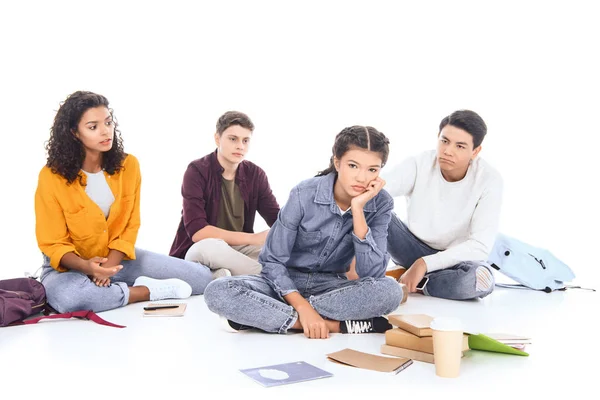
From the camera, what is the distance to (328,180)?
9.25 feet

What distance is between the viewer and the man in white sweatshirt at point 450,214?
3.46 m

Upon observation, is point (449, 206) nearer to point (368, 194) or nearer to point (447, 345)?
point (368, 194)

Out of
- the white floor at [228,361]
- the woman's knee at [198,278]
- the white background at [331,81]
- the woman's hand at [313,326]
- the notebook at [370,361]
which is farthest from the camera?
the white background at [331,81]

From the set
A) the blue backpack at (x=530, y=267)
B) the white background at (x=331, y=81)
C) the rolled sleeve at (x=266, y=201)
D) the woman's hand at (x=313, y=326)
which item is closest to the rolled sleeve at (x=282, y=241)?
the woman's hand at (x=313, y=326)

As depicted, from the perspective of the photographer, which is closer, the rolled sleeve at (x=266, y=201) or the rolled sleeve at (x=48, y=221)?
the rolled sleeve at (x=48, y=221)

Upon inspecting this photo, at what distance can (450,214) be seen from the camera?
140 inches

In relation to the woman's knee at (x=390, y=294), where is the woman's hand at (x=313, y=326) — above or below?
below

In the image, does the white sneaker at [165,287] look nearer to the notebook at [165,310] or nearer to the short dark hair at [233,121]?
the notebook at [165,310]

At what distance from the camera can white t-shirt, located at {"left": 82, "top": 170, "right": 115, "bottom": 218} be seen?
331cm

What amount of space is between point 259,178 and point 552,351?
210cm

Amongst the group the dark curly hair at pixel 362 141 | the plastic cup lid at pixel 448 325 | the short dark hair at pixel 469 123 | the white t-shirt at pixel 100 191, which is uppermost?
the short dark hair at pixel 469 123

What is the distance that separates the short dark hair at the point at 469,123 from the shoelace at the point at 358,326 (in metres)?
1.26

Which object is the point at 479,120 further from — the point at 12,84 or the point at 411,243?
the point at 12,84

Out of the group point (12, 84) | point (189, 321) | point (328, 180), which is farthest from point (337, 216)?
point (12, 84)
